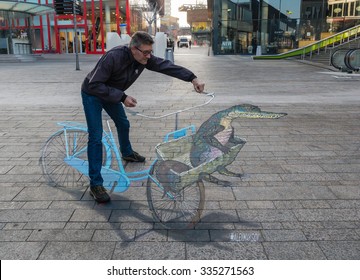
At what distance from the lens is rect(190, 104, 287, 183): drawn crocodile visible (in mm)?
3338

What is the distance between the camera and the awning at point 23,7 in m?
25.5

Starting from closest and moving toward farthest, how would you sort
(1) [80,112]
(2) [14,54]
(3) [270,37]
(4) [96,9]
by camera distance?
(1) [80,112] → (2) [14,54] → (3) [270,37] → (4) [96,9]

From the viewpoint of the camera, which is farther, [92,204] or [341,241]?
[92,204]

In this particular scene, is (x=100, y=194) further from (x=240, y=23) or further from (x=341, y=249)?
(x=240, y=23)

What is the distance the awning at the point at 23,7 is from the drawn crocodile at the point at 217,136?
26.2m

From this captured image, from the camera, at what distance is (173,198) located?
345cm

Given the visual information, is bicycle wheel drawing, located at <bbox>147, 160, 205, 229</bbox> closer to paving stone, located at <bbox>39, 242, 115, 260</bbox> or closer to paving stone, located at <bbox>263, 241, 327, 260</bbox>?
paving stone, located at <bbox>39, 242, 115, 260</bbox>

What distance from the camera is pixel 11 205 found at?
11.8ft

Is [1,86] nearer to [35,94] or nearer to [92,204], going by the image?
[35,94]

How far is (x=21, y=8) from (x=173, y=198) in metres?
28.3

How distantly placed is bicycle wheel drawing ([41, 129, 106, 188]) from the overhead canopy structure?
24384 millimetres

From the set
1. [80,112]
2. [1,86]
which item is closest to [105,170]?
[80,112]

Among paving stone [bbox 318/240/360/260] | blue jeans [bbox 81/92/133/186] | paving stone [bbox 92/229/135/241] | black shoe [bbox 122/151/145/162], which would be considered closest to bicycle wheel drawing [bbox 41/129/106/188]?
blue jeans [bbox 81/92/133/186]

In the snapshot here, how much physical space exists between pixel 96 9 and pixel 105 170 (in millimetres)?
36630
